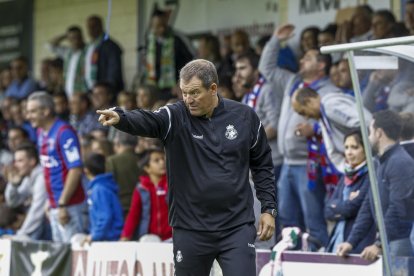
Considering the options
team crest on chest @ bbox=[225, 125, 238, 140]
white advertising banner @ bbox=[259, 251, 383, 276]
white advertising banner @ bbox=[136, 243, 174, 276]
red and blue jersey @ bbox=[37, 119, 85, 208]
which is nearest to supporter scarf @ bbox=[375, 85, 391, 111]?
white advertising banner @ bbox=[259, 251, 383, 276]

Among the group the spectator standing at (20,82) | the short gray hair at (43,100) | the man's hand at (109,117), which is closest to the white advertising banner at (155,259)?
the short gray hair at (43,100)

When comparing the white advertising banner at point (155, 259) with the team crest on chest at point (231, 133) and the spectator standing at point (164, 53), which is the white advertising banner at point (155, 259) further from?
the spectator standing at point (164, 53)

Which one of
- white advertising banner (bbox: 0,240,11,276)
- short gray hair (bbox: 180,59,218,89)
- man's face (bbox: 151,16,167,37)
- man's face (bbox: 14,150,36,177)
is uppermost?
man's face (bbox: 151,16,167,37)

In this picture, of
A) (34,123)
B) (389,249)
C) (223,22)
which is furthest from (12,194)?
(389,249)

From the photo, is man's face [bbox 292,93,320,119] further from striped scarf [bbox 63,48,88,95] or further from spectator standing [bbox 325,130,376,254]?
striped scarf [bbox 63,48,88,95]

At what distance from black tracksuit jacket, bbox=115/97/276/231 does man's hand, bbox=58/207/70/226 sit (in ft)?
13.9

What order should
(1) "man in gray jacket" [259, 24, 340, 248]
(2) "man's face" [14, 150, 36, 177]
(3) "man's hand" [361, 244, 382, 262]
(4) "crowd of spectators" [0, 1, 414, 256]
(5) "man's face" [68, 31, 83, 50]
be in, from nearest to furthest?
(3) "man's hand" [361, 244, 382, 262] → (4) "crowd of spectators" [0, 1, 414, 256] → (1) "man in gray jacket" [259, 24, 340, 248] → (2) "man's face" [14, 150, 36, 177] → (5) "man's face" [68, 31, 83, 50]

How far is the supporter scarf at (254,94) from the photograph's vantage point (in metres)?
11.6

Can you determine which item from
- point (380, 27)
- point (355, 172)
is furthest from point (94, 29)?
point (355, 172)

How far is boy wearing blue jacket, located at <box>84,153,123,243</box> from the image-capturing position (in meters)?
11.3

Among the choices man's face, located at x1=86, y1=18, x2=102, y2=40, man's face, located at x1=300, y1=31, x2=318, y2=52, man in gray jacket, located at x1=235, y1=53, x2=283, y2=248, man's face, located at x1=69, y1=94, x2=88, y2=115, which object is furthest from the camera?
man's face, located at x1=86, y1=18, x2=102, y2=40

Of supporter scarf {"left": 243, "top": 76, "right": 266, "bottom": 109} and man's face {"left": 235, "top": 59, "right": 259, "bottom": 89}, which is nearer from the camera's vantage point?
supporter scarf {"left": 243, "top": 76, "right": 266, "bottom": 109}

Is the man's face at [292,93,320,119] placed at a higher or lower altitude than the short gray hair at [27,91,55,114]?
lower

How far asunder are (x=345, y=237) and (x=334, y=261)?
712 mm
